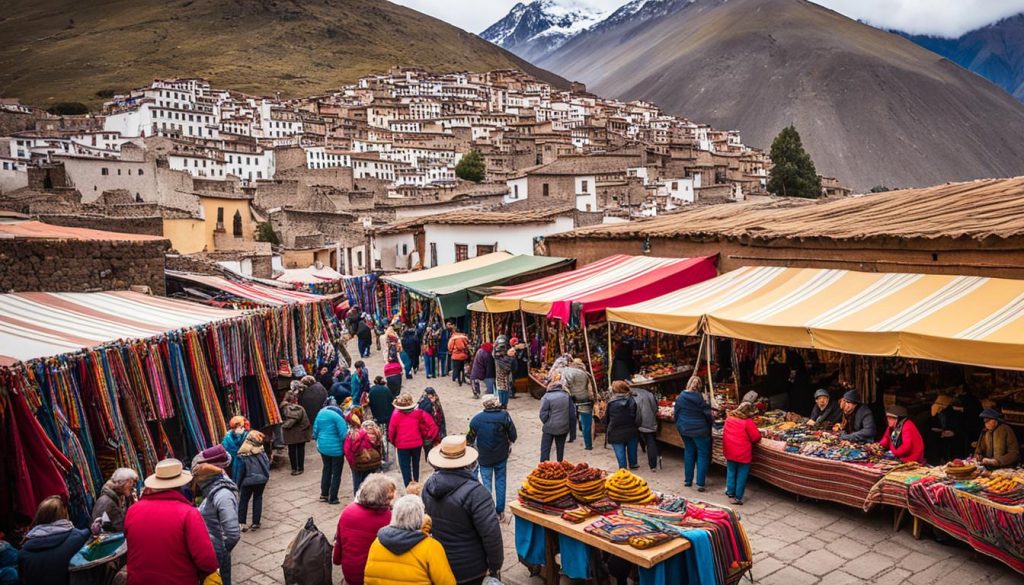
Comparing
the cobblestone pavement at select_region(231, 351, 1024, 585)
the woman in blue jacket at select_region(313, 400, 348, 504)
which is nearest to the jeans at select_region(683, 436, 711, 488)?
the cobblestone pavement at select_region(231, 351, 1024, 585)

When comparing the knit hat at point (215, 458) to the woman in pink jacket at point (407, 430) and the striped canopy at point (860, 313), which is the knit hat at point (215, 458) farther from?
the striped canopy at point (860, 313)

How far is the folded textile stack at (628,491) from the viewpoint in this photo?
215 inches

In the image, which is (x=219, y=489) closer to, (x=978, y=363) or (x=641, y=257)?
(x=978, y=363)

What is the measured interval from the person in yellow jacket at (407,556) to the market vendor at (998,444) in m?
4.94

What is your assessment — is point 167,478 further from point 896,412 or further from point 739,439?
point 896,412

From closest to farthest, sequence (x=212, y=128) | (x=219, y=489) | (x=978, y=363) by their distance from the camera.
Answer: (x=219, y=489) → (x=978, y=363) → (x=212, y=128)

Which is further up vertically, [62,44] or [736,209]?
[62,44]

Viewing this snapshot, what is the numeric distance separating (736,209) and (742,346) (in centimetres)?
498

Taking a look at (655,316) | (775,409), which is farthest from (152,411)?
(775,409)

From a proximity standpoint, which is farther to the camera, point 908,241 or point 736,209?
point 736,209

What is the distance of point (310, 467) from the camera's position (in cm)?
897

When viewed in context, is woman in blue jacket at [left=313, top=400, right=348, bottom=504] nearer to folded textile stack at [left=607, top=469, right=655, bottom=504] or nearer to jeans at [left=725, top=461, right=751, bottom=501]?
folded textile stack at [left=607, top=469, right=655, bottom=504]

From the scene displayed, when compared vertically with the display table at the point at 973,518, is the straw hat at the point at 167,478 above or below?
above

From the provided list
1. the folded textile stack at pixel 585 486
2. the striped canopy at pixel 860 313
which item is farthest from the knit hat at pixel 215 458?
the striped canopy at pixel 860 313
